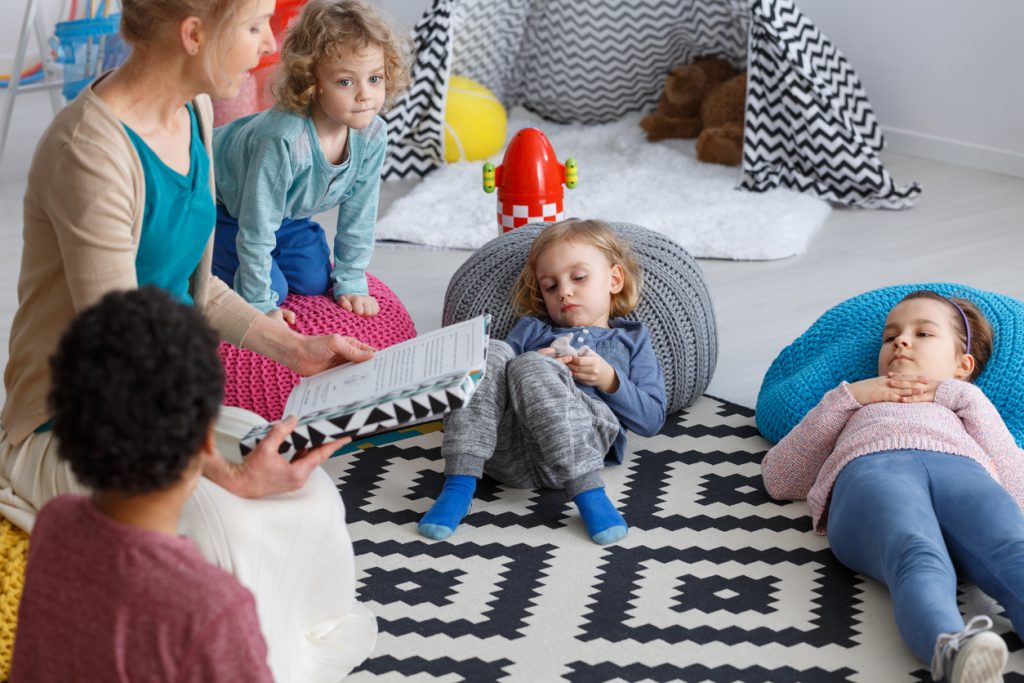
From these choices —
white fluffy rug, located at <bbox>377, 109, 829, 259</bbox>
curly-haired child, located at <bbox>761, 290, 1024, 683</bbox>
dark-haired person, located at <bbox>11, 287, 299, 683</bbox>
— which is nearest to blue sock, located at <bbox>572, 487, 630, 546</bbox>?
curly-haired child, located at <bbox>761, 290, 1024, 683</bbox>

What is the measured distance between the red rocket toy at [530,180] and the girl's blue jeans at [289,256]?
408 mm

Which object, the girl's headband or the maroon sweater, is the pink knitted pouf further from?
the maroon sweater

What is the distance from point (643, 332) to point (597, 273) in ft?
0.44

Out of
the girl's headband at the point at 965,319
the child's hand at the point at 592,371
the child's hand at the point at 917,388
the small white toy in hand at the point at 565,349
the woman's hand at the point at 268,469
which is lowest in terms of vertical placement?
the child's hand at the point at 592,371

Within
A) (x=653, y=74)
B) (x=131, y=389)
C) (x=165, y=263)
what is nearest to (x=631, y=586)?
(x=165, y=263)

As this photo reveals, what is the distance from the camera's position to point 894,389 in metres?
2.02

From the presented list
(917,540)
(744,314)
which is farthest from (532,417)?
(744,314)

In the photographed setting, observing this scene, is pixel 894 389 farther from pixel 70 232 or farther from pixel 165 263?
pixel 70 232

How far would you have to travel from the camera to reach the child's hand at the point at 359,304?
2.44 m

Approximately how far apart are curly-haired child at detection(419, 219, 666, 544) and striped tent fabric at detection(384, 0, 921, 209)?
62.3 inches

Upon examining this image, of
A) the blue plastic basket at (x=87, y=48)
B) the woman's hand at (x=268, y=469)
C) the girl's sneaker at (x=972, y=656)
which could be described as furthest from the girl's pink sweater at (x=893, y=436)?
the blue plastic basket at (x=87, y=48)

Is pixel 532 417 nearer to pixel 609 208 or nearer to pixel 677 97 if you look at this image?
pixel 609 208

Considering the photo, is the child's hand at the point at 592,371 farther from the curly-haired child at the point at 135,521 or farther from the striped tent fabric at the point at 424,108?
the striped tent fabric at the point at 424,108

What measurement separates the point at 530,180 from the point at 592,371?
685mm
